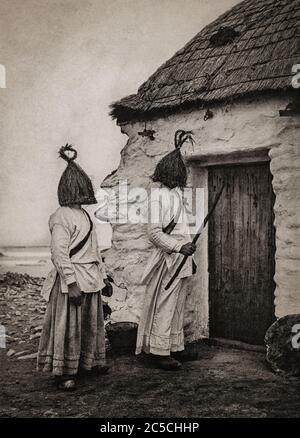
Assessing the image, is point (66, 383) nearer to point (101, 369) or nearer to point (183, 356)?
point (101, 369)

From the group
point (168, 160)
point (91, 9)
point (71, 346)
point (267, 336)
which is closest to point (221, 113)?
point (168, 160)

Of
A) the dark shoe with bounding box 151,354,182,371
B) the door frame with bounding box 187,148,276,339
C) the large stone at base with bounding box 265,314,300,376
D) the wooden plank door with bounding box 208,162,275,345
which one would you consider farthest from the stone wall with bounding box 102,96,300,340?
the dark shoe with bounding box 151,354,182,371

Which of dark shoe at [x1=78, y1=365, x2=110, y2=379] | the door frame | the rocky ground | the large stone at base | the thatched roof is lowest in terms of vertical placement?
the rocky ground

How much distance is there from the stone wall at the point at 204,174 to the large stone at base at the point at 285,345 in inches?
11.6

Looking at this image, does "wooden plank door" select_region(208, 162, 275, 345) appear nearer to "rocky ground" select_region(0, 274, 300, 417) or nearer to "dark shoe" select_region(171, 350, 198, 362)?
"rocky ground" select_region(0, 274, 300, 417)

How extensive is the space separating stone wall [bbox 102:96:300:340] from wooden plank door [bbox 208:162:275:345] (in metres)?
0.15

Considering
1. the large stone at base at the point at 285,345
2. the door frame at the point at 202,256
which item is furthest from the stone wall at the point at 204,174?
the large stone at base at the point at 285,345

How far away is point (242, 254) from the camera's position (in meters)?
5.23

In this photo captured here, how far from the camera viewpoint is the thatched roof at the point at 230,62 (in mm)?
4844

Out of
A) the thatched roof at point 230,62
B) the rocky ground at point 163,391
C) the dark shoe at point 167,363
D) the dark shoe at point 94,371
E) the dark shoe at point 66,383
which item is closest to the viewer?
the rocky ground at point 163,391

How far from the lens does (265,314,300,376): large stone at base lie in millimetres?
4309

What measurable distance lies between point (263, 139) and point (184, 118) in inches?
36.5

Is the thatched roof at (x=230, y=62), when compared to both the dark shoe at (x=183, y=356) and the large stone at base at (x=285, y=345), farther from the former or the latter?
the dark shoe at (x=183, y=356)

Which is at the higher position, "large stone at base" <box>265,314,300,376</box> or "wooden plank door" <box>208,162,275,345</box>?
"wooden plank door" <box>208,162,275,345</box>
